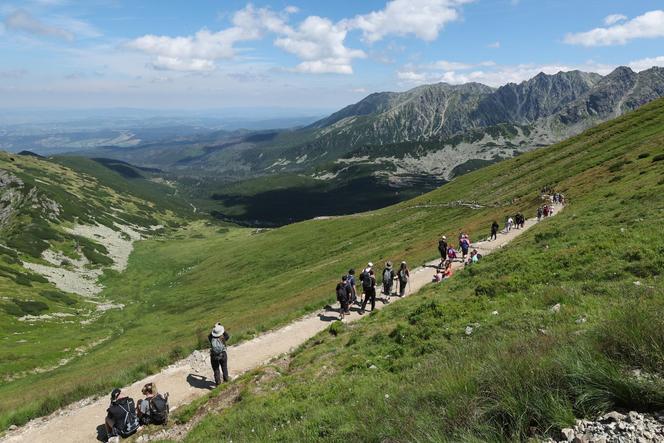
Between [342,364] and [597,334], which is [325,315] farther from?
[597,334]

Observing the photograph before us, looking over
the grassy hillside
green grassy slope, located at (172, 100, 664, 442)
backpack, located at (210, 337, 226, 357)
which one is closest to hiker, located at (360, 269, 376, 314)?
green grassy slope, located at (172, 100, 664, 442)

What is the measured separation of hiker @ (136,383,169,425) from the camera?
61.4ft

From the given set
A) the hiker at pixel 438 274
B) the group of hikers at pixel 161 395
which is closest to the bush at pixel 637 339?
the group of hikers at pixel 161 395

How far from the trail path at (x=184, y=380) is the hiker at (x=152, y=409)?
185 cm

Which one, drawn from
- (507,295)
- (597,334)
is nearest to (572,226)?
(507,295)

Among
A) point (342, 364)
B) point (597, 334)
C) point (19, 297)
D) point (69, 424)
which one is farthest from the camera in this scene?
point (19, 297)

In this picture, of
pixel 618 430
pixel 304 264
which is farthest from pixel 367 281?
pixel 304 264

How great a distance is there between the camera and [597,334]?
7914 millimetres

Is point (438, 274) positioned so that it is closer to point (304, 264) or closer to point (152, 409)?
point (152, 409)

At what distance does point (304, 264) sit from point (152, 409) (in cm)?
8262

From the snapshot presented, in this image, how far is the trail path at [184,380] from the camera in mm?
19922

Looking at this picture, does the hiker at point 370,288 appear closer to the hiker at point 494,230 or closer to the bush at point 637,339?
the bush at point 637,339

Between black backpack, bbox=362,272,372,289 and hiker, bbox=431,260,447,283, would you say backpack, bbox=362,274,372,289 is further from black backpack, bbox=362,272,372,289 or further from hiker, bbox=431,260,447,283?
hiker, bbox=431,260,447,283

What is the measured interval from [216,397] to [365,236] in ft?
282
